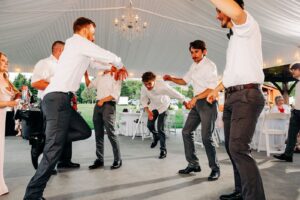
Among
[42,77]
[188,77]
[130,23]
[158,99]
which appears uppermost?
[130,23]

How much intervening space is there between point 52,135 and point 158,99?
3105 millimetres

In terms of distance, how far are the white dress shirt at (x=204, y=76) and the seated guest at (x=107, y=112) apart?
1.16 m

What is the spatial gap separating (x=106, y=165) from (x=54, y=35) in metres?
6.74

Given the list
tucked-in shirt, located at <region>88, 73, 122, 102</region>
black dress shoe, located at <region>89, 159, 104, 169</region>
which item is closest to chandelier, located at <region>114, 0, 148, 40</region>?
tucked-in shirt, located at <region>88, 73, 122, 102</region>

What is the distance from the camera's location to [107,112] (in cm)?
384

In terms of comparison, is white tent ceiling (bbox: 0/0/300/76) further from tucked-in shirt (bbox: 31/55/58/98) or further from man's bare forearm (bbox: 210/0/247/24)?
man's bare forearm (bbox: 210/0/247/24)

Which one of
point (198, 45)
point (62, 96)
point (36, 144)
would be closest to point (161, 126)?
point (198, 45)

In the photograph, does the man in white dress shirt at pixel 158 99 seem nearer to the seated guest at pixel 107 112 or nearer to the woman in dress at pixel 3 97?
the seated guest at pixel 107 112

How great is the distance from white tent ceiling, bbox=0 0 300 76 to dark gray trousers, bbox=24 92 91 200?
170 inches

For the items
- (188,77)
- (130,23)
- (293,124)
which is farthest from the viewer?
(130,23)

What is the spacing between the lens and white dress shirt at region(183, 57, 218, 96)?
3.33 meters

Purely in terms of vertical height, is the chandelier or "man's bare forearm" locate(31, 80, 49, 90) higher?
the chandelier

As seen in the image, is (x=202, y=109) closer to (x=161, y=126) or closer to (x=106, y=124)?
(x=106, y=124)

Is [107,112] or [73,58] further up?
[73,58]
